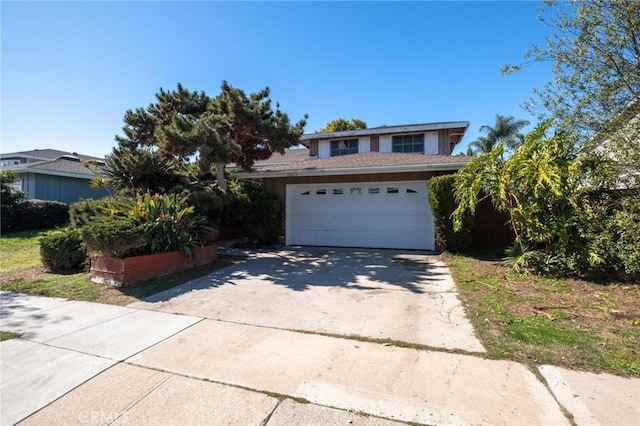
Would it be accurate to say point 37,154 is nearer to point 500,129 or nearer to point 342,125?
point 342,125

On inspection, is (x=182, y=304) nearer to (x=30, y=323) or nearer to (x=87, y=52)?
(x=30, y=323)

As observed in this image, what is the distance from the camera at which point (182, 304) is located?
5.21 m

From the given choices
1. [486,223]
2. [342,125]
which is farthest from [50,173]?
[342,125]

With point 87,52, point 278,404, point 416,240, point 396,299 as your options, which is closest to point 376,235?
point 416,240

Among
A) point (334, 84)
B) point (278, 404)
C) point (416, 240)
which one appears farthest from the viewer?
point (334, 84)

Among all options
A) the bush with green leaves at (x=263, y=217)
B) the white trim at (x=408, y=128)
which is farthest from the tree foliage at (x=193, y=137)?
the white trim at (x=408, y=128)

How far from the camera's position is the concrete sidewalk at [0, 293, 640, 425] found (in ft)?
7.89

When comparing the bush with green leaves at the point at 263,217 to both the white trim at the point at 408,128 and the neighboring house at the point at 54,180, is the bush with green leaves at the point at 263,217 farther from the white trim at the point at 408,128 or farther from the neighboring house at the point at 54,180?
the neighboring house at the point at 54,180

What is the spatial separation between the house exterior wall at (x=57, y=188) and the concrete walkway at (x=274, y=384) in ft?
54.8

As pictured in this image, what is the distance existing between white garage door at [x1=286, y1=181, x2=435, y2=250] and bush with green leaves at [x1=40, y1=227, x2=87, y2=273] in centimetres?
603

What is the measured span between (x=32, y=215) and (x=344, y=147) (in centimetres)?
1433

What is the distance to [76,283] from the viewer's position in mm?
6312

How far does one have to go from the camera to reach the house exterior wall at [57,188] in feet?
53.6

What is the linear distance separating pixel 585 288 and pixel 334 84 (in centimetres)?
1071
